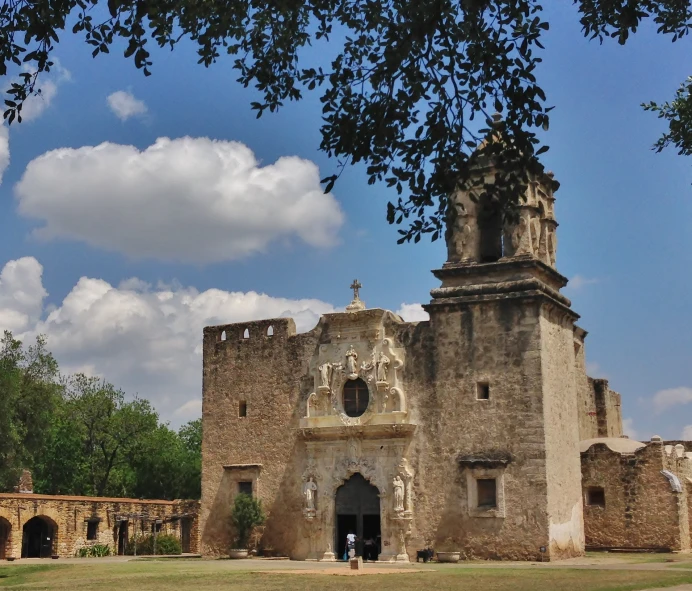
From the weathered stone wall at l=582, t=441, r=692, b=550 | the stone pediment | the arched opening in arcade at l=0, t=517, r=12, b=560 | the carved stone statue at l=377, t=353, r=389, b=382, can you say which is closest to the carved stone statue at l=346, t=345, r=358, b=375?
the stone pediment

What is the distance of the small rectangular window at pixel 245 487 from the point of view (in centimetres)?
2941

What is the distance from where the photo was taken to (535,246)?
90.3ft

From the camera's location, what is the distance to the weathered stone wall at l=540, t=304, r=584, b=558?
83.6 ft

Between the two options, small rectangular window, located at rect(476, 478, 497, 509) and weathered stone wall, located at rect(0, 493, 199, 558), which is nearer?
small rectangular window, located at rect(476, 478, 497, 509)

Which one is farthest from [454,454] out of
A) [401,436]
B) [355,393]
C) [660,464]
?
[660,464]

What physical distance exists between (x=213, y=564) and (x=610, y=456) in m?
11.7

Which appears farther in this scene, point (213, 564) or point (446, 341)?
point (446, 341)

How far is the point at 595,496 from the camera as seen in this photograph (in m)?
28.3

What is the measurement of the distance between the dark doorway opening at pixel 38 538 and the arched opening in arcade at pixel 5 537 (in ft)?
4.53

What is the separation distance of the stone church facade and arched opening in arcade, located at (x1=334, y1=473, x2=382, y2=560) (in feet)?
0.13

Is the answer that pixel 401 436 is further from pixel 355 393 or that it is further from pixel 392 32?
pixel 392 32

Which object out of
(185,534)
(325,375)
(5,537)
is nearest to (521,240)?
(325,375)

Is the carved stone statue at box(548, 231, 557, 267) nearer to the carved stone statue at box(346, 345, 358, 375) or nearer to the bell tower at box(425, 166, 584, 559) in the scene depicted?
the bell tower at box(425, 166, 584, 559)

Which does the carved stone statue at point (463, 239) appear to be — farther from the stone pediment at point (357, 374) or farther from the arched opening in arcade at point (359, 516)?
the arched opening in arcade at point (359, 516)
